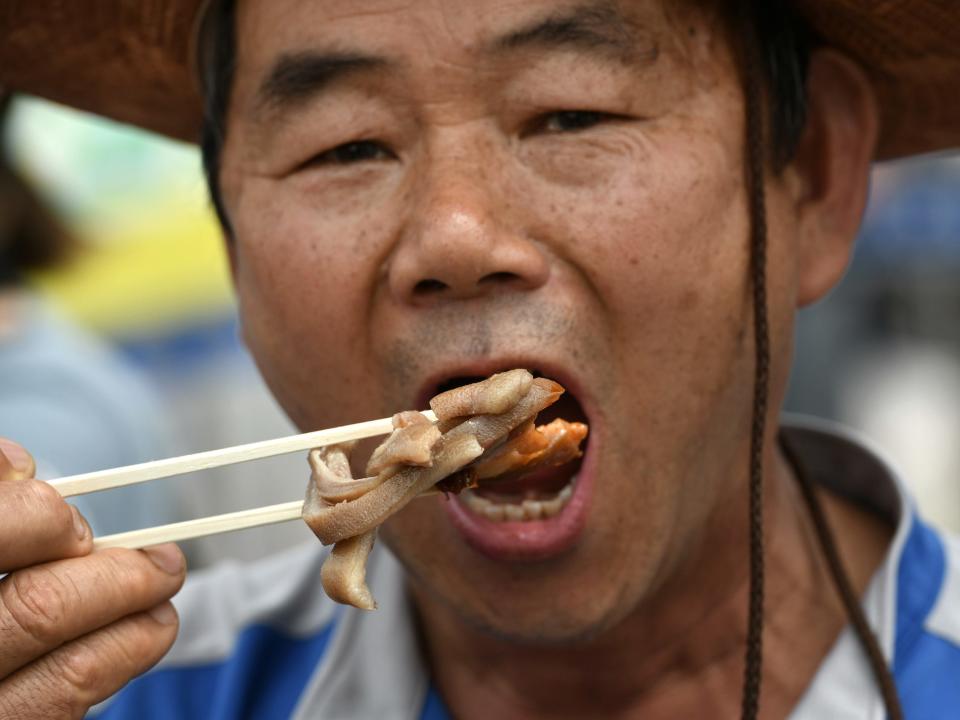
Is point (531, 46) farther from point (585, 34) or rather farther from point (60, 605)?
point (60, 605)

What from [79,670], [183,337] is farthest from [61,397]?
[79,670]

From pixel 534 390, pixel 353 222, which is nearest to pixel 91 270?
pixel 353 222

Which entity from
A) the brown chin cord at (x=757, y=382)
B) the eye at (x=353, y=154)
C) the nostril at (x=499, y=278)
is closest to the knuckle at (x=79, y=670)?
the nostril at (x=499, y=278)

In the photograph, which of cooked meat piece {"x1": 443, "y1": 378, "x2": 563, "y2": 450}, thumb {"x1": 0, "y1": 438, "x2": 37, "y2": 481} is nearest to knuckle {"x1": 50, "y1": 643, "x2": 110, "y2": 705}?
thumb {"x1": 0, "y1": 438, "x2": 37, "y2": 481}

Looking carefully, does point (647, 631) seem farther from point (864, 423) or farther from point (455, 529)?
point (864, 423)

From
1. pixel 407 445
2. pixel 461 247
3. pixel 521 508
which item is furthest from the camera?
pixel 521 508

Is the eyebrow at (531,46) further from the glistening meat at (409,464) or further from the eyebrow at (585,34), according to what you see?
the glistening meat at (409,464)
